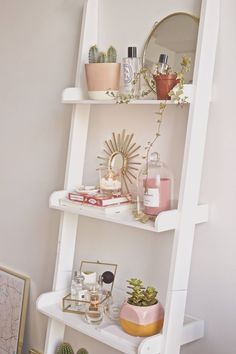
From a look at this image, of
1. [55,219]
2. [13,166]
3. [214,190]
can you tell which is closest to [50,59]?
[13,166]

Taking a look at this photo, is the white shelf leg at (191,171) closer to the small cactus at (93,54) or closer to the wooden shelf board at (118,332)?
the wooden shelf board at (118,332)

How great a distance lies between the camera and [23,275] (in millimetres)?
2041

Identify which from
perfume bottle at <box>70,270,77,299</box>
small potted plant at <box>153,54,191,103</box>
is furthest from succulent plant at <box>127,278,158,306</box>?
small potted plant at <box>153,54,191,103</box>

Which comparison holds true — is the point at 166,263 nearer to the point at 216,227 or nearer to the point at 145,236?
the point at 145,236

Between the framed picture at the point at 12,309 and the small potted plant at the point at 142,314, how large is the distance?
0.72 m

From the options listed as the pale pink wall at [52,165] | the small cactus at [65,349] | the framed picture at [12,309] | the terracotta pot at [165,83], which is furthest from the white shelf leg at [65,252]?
the terracotta pot at [165,83]

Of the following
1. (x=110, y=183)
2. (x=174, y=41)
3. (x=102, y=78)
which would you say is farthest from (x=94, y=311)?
(x=174, y=41)

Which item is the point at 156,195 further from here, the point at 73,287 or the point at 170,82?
the point at 73,287

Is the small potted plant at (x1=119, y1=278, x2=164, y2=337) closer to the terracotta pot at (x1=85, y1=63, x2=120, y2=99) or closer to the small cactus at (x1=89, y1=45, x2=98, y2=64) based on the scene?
the terracotta pot at (x1=85, y1=63, x2=120, y2=99)

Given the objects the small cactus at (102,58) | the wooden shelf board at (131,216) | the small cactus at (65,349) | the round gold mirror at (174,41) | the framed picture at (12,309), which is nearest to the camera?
the wooden shelf board at (131,216)

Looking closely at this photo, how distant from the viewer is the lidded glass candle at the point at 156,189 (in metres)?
1.39

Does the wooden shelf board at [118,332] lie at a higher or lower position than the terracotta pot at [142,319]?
lower

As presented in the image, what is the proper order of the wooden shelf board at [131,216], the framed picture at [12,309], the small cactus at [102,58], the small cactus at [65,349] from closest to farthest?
the wooden shelf board at [131,216], the small cactus at [102,58], the small cactus at [65,349], the framed picture at [12,309]

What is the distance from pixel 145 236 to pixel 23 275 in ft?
2.32
